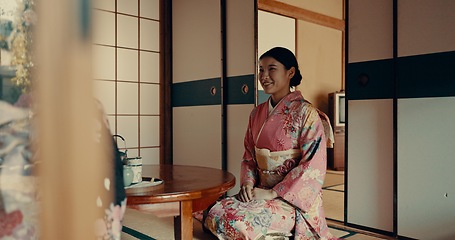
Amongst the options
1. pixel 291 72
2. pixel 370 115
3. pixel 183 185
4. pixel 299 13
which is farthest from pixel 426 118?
pixel 299 13

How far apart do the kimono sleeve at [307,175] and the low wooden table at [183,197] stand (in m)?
0.42

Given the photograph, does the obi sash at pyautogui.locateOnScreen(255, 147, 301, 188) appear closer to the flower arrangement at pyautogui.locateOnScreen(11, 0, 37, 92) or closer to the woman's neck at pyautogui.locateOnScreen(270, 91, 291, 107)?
the woman's neck at pyautogui.locateOnScreen(270, 91, 291, 107)

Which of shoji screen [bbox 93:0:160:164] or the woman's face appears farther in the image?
shoji screen [bbox 93:0:160:164]

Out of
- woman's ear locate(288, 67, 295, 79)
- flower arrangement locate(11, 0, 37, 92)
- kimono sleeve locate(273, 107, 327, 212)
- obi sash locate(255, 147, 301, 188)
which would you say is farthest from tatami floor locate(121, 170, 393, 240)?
flower arrangement locate(11, 0, 37, 92)

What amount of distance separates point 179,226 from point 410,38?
2.10m

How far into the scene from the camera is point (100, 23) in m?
0.37

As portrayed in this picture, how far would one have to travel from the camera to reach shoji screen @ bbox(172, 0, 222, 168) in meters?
4.28

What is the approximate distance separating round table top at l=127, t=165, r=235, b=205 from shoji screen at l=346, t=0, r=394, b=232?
1.36 meters

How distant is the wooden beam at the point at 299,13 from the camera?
519cm

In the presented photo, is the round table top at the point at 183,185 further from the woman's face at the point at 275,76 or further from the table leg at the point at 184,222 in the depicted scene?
the woman's face at the point at 275,76

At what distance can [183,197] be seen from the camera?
166cm

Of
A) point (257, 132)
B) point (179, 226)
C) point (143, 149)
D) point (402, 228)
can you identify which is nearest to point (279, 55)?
point (257, 132)

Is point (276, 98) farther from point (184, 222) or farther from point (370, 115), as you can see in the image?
point (184, 222)

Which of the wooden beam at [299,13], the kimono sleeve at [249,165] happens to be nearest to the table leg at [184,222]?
Result: the kimono sleeve at [249,165]
